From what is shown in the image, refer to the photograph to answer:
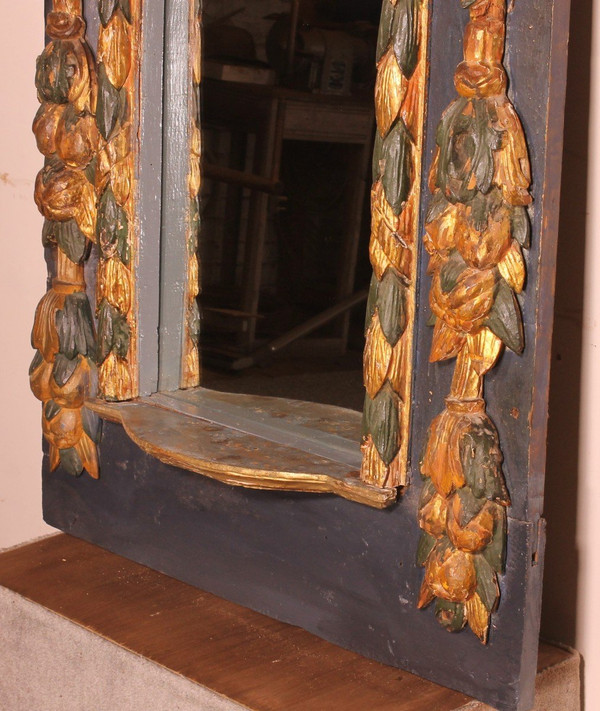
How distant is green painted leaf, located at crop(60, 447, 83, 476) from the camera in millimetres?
1282

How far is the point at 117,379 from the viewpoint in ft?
4.01

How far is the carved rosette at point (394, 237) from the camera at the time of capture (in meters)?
0.93

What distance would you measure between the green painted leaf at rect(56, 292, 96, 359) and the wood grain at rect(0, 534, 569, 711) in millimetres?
221

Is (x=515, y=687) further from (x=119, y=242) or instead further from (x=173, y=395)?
(x=119, y=242)

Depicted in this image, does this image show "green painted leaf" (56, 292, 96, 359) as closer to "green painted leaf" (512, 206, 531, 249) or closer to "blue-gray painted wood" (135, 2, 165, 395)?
"blue-gray painted wood" (135, 2, 165, 395)

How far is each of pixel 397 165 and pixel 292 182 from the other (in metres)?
0.13

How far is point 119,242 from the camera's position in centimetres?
119

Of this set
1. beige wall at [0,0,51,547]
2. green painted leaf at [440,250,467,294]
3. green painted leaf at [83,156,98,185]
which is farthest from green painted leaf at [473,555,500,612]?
beige wall at [0,0,51,547]

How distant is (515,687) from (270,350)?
37cm

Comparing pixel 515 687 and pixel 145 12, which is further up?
pixel 145 12

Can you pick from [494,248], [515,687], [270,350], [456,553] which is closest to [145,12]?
[270,350]

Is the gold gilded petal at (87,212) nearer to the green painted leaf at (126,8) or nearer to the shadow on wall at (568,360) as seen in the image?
the green painted leaf at (126,8)

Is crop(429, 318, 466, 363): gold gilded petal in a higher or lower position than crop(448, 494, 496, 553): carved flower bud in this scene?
higher

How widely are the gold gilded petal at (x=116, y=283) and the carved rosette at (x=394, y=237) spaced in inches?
12.4
